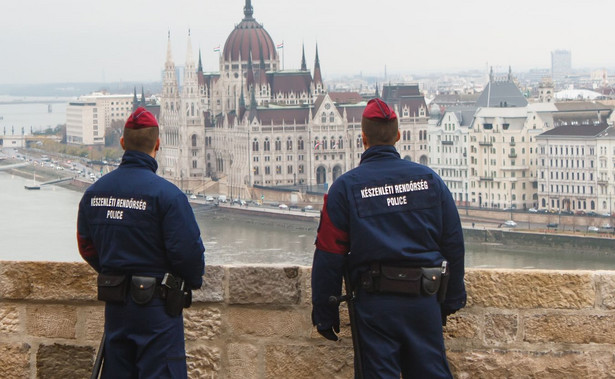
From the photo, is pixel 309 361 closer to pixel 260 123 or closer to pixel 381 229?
pixel 381 229

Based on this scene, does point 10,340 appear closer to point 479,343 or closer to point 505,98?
point 479,343

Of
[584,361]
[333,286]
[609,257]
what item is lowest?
[609,257]

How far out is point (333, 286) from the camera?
7.83ft

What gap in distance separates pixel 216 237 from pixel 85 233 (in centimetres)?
2987

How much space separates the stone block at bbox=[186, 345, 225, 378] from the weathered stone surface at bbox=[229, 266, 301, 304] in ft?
0.35

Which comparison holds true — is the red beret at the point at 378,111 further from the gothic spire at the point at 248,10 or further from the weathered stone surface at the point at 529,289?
the gothic spire at the point at 248,10

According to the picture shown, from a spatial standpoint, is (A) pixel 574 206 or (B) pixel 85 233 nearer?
(B) pixel 85 233

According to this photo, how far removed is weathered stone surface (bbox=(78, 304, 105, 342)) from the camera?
9.36 ft

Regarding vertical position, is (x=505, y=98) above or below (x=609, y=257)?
above

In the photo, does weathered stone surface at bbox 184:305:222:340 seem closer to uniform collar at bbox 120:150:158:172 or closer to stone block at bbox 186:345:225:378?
stone block at bbox 186:345:225:378

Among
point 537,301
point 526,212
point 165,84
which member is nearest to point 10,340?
point 537,301

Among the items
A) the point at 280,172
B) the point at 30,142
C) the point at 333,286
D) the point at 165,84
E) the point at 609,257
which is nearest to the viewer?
the point at 333,286

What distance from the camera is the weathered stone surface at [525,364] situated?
271 cm

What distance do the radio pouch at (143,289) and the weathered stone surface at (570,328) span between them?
2.40 feet
